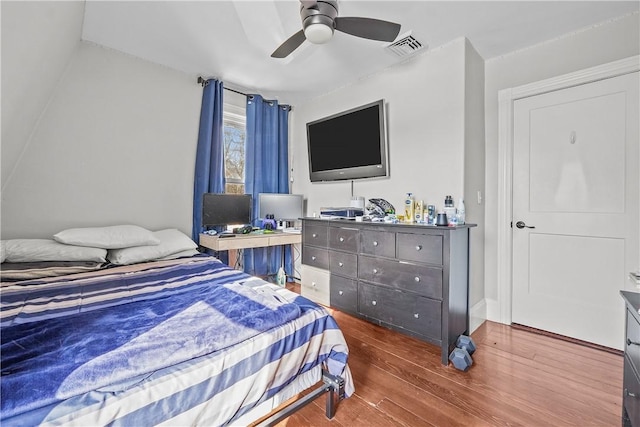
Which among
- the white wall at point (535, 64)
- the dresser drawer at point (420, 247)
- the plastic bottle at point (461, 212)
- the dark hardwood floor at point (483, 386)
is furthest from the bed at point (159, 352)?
the white wall at point (535, 64)

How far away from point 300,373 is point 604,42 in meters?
3.19

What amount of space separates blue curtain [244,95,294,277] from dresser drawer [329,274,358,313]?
1286mm

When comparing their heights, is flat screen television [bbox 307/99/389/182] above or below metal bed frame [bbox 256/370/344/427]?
above

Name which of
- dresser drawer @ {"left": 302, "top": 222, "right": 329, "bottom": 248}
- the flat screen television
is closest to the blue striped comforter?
dresser drawer @ {"left": 302, "top": 222, "right": 329, "bottom": 248}

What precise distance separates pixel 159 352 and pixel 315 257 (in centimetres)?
210

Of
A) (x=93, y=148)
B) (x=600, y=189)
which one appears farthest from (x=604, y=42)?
(x=93, y=148)

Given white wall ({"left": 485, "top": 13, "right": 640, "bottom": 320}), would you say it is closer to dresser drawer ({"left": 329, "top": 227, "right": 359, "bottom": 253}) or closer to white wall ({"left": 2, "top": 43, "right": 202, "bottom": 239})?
dresser drawer ({"left": 329, "top": 227, "right": 359, "bottom": 253})

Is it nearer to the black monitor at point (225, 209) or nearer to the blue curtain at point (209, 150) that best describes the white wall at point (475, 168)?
the black monitor at point (225, 209)

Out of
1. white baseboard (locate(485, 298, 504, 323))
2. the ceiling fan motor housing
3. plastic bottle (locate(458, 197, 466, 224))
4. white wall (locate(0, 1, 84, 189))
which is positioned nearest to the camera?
white wall (locate(0, 1, 84, 189))

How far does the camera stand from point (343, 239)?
2686 millimetres

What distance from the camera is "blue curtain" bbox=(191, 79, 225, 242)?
10.6 ft

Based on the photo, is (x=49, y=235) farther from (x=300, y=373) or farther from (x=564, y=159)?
(x=564, y=159)

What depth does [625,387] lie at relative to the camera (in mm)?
1196

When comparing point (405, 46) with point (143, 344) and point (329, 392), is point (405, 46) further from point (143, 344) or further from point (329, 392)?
point (143, 344)
